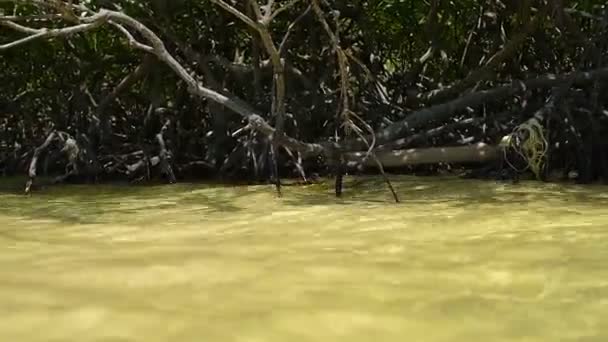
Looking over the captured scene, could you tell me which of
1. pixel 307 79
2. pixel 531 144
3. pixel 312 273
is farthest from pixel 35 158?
pixel 312 273

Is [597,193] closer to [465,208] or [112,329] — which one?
[465,208]

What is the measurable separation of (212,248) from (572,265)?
0.88 metres

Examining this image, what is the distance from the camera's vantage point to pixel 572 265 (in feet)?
6.58

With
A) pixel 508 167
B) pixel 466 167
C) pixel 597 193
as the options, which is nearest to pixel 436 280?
pixel 597 193

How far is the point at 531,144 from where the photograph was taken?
4.13 metres

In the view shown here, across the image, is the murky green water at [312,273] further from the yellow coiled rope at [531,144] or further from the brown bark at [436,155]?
the brown bark at [436,155]

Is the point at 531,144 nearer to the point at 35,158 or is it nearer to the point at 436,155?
the point at 436,155

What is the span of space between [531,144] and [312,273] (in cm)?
240

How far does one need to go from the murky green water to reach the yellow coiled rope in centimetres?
79

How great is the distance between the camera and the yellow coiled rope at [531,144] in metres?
4.14

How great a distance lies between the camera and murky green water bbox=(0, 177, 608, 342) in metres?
1.53

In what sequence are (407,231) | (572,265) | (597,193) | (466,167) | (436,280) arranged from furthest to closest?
(466,167) → (597,193) → (407,231) → (572,265) → (436,280)

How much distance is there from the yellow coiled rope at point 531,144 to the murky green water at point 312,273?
0.79 meters

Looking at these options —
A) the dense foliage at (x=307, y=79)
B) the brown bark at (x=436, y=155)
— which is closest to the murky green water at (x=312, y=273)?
the brown bark at (x=436, y=155)
